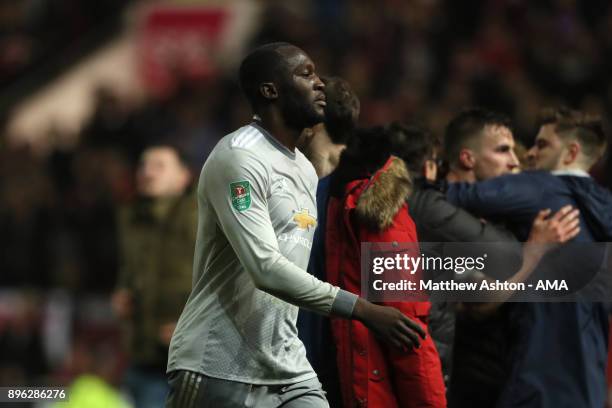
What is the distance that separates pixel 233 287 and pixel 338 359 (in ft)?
2.51

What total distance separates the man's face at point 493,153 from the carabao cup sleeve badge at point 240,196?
2.01m

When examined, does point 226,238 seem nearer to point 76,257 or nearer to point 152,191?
point 152,191

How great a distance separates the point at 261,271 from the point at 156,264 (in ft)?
11.0

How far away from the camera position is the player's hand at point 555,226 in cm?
570

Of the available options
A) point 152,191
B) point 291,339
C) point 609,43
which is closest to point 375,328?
point 291,339

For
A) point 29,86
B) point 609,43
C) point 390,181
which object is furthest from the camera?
point 29,86

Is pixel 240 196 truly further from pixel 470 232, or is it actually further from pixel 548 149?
pixel 548 149

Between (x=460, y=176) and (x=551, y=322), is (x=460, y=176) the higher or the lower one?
the higher one

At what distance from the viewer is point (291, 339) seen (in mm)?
4512

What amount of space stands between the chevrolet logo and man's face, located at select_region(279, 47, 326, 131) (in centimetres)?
30

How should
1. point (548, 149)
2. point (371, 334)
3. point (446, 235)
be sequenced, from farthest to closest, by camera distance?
point (548, 149) → point (446, 235) → point (371, 334)

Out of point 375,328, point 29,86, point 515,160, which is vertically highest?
point 29,86

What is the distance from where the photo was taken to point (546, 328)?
226 inches

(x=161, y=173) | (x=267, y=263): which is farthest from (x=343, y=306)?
(x=161, y=173)
